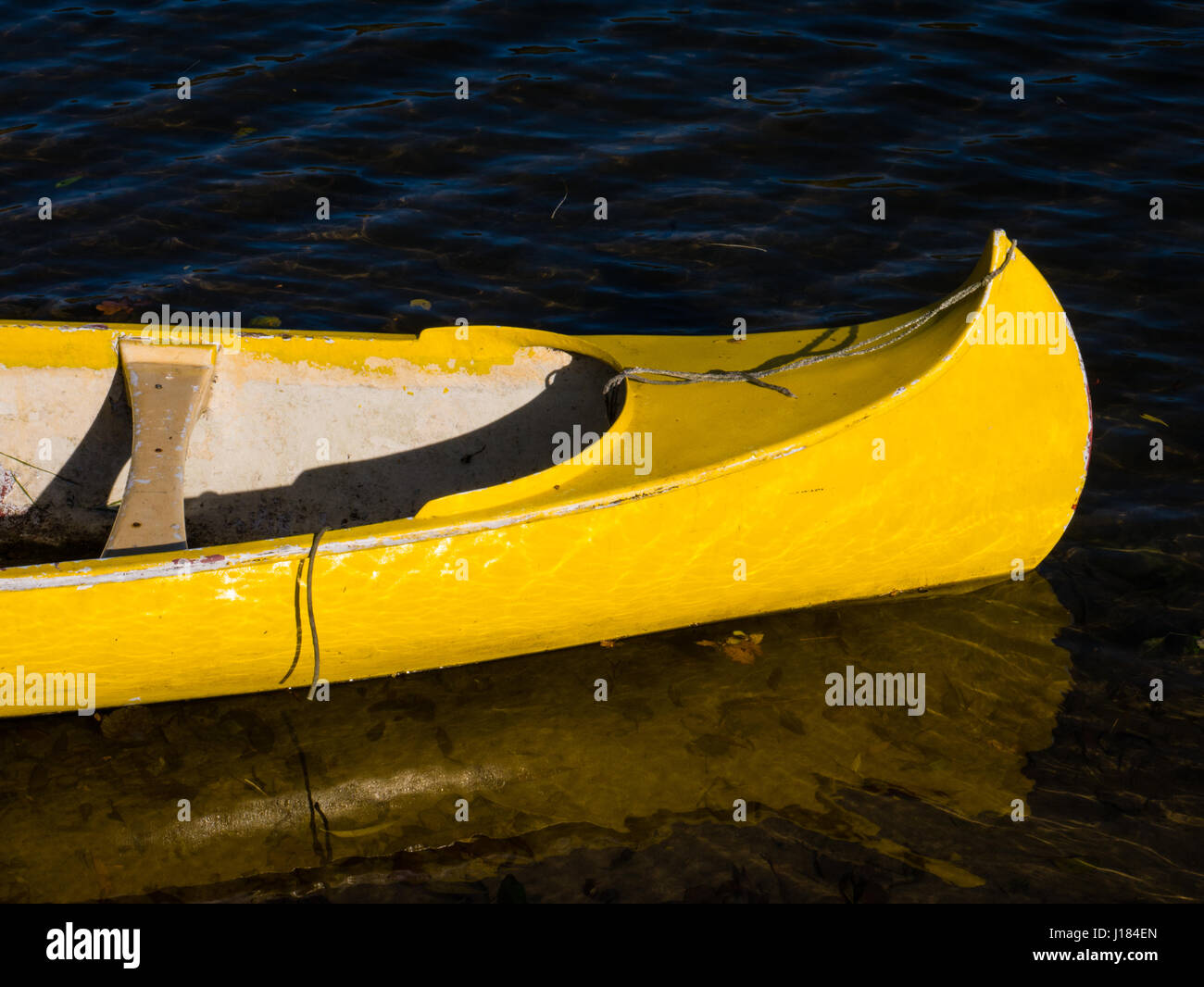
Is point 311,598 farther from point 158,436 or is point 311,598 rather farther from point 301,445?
point 301,445

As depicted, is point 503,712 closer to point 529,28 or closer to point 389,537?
point 389,537

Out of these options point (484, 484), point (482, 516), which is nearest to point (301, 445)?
point (484, 484)

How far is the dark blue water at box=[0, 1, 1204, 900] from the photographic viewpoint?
5.28 meters

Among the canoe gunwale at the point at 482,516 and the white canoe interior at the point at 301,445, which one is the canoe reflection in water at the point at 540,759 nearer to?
the canoe gunwale at the point at 482,516

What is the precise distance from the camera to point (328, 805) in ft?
13.5

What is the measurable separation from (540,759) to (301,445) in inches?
69.9

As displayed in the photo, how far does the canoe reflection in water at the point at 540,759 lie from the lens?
3955mm

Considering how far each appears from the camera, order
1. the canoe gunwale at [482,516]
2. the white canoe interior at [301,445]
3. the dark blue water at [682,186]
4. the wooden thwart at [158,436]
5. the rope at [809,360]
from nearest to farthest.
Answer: the canoe gunwale at [482,516], the wooden thwart at [158,436], the rope at [809,360], the white canoe interior at [301,445], the dark blue water at [682,186]

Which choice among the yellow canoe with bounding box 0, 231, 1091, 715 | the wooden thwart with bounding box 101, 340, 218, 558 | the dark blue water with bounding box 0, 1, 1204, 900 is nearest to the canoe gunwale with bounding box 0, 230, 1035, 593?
the yellow canoe with bounding box 0, 231, 1091, 715

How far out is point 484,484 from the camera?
517 centimetres

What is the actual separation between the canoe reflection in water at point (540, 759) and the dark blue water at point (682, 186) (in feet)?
0.41

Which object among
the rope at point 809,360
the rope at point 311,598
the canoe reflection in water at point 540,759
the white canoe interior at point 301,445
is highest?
the rope at point 809,360

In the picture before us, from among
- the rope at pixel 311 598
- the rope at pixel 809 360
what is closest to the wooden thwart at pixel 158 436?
the rope at pixel 311 598
